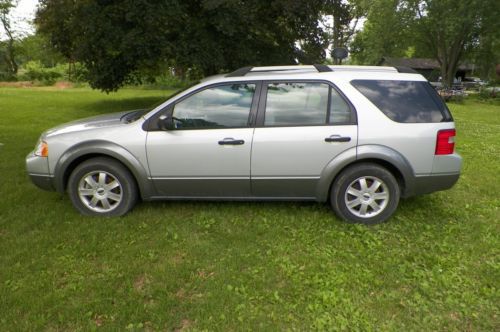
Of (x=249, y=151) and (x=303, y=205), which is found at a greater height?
(x=249, y=151)

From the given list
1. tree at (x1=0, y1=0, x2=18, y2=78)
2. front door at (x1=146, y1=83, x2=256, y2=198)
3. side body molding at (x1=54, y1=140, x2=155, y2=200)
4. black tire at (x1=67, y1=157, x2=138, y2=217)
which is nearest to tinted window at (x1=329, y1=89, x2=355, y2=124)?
front door at (x1=146, y1=83, x2=256, y2=198)

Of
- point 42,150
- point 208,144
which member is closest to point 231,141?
point 208,144

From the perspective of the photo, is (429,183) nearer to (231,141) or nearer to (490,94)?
(231,141)

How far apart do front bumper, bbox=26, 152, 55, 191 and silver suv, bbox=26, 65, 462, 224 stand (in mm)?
14

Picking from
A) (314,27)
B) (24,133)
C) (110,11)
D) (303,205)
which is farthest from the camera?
(314,27)

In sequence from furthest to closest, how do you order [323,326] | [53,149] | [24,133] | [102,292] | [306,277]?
[24,133]
[53,149]
[306,277]
[102,292]
[323,326]

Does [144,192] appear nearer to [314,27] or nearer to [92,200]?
[92,200]

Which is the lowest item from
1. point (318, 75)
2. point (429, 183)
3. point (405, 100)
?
point (429, 183)

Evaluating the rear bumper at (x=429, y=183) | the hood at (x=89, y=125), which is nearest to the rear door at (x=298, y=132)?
the rear bumper at (x=429, y=183)

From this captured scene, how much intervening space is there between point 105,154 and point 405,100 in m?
3.30

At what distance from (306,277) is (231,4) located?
8741 millimetres

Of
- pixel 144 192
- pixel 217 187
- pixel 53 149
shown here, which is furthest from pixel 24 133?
pixel 217 187

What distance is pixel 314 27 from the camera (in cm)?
1172

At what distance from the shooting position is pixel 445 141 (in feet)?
12.4
